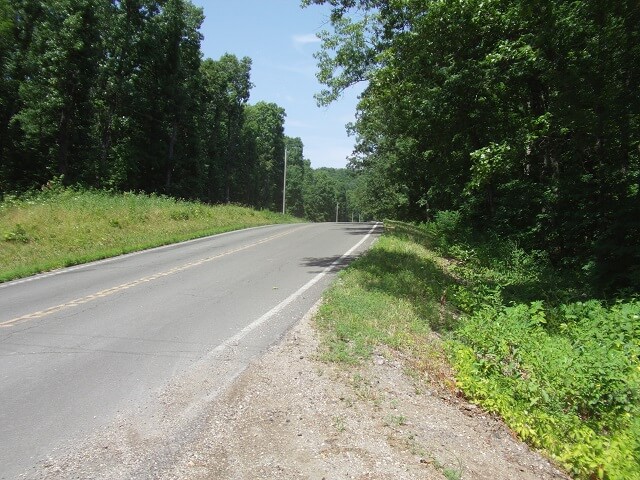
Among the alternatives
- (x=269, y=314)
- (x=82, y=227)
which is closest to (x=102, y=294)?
(x=269, y=314)

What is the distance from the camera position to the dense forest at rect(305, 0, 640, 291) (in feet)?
34.6

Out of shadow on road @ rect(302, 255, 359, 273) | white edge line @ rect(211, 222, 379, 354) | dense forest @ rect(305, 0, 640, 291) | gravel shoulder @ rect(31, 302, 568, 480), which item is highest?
dense forest @ rect(305, 0, 640, 291)

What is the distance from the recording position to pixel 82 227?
16.3m

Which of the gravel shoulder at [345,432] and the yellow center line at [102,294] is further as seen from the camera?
the yellow center line at [102,294]

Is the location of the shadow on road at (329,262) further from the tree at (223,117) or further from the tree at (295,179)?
the tree at (295,179)

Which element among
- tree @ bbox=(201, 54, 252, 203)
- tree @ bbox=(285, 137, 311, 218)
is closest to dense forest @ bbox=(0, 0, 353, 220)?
tree @ bbox=(201, 54, 252, 203)

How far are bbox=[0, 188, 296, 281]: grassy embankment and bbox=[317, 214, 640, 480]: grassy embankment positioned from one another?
888 cm

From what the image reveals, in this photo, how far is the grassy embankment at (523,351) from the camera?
4730 millimetres

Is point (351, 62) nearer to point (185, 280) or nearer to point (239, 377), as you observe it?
point (185, 280)

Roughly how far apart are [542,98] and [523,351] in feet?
38.9

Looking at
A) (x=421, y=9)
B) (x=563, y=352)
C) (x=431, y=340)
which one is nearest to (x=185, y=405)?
(x=431, y=340)

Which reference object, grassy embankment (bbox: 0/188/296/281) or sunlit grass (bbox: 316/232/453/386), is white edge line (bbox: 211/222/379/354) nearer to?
sunlit grass (bbox: 316/232/453/386)

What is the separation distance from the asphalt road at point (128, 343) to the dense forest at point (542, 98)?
5.49m

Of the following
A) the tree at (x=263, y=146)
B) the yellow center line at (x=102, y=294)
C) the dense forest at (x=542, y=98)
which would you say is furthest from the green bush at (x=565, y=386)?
the tree at (x=263, y=146)
